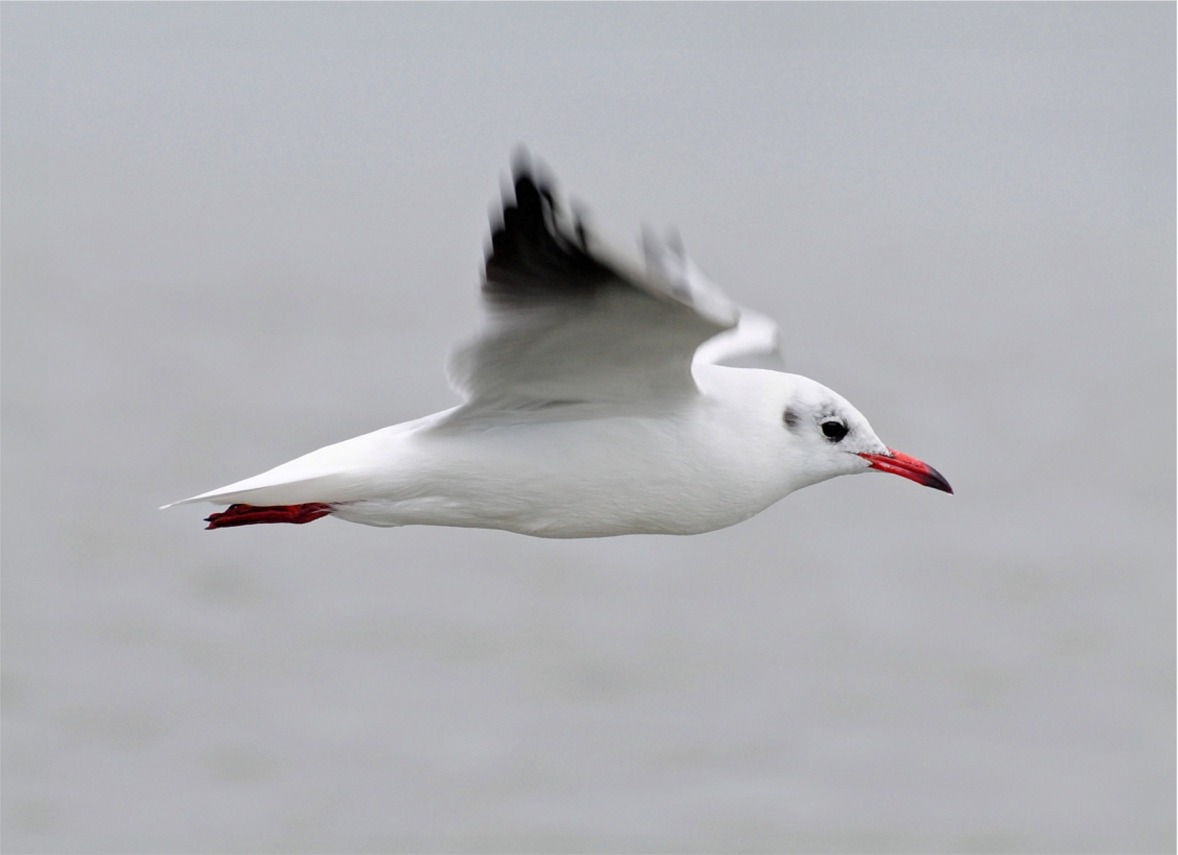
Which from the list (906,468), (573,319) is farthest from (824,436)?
(573,319)

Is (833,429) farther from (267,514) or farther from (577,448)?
(267,514)

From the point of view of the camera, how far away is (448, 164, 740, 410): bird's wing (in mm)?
4398

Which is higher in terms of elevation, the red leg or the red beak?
the red beak

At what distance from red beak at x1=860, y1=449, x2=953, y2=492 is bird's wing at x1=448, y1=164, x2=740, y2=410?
713mm

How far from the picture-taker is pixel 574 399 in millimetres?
5195

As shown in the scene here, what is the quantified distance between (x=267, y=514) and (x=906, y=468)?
1898mm

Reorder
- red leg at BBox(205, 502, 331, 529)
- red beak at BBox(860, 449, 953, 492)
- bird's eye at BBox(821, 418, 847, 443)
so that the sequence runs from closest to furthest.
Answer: red leg at BBox(205, 502, 331, 529) < bird's eye at BBox(821, 418, 847, 443) < red beak at BBox(860, 449, 953, 492)

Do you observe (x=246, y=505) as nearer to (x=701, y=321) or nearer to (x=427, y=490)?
(x=427, y=490)

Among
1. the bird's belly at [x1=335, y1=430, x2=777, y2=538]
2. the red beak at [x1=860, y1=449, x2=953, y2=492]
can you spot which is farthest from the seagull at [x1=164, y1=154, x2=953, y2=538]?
the red beak at [x1=860, y1=449, x2=953, y2=492]

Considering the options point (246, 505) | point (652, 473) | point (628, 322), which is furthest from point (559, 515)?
point (246, 505)

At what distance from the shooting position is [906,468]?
5.62 m

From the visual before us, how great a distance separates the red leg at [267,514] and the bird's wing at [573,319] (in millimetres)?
535

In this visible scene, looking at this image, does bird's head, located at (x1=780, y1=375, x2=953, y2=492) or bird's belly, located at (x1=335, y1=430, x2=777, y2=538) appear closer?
bird's belly, located at (x1=335, y1=430, x2=777, y2=538)

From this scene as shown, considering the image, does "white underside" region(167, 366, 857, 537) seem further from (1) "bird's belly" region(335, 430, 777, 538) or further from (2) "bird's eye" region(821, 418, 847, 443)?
(2) "bird's eye" region(821, 418, 847, 443)
